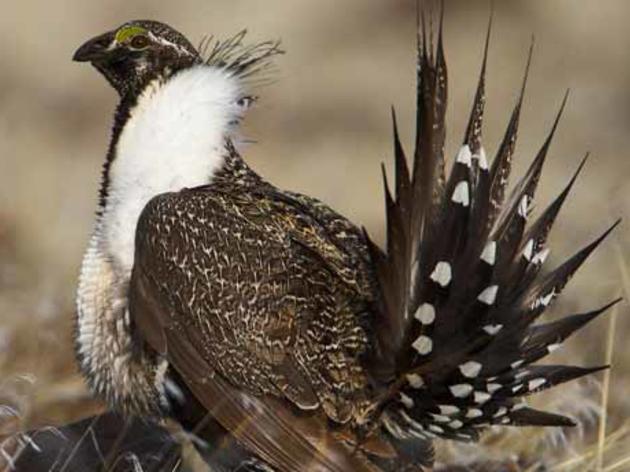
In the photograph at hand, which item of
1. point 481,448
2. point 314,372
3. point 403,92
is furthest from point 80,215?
point 403,92

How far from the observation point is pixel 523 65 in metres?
11.1

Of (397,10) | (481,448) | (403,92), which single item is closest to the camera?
(481,448)

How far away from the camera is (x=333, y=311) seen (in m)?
5.09

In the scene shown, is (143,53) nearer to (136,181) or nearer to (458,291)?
(136,181)

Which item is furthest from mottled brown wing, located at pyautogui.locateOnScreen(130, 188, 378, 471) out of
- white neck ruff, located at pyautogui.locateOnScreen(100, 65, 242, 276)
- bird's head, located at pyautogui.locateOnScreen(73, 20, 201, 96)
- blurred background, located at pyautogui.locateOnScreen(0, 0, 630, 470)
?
blurred background, located at pyautogui.locateOnScreen(0, 0, 630, 470)

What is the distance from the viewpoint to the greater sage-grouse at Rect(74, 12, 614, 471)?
4.88 metres

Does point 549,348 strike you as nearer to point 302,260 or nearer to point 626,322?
point 302,260

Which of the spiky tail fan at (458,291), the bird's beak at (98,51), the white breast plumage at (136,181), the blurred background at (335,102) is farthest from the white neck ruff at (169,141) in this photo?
the blurred background at (335,102)

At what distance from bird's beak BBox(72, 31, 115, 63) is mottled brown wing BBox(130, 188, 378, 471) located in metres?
0.54

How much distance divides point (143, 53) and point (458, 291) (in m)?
1.12

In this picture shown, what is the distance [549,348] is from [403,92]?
5982mm

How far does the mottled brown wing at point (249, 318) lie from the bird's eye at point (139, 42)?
1.69ft

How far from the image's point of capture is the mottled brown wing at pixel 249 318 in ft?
16.3

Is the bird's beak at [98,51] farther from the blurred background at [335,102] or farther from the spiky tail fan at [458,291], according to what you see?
the blurred background at [335,102]
